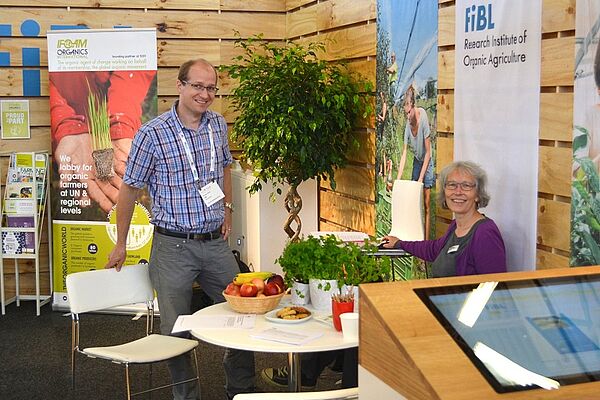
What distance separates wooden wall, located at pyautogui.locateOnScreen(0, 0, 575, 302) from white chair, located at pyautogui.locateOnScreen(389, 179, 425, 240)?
0.17 meters

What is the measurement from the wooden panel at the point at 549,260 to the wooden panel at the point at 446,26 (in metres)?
1.37

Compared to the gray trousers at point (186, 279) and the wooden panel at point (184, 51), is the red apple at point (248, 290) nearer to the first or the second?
the gray trousers at point (186, 279)

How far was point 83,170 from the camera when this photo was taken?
22.7 feet

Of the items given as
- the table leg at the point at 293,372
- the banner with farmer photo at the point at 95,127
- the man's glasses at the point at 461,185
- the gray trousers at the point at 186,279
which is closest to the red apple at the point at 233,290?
the table leg at the point at 293,372

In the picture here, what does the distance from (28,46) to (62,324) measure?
237 centimetres

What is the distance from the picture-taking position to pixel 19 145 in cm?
748

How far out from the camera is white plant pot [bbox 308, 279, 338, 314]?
3.62 meters

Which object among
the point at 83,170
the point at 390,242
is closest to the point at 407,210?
the point at 390,242

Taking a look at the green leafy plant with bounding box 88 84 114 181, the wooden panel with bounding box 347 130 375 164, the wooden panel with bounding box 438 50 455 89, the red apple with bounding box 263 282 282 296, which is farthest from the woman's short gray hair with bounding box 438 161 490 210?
the green leafy plant with bounding box 88 84 114 181

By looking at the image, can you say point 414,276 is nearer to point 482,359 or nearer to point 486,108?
point 486,108

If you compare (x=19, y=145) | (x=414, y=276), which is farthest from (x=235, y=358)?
(x=19, y=145)

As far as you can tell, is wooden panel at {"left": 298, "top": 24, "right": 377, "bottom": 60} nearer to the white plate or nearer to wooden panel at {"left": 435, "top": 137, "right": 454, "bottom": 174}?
wooden panel at {"left": 435, "top": 137, "right": 454, "bottom": 174}

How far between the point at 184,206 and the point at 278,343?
1.46 meters

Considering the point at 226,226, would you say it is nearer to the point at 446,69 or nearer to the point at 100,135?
the point at 446,69
